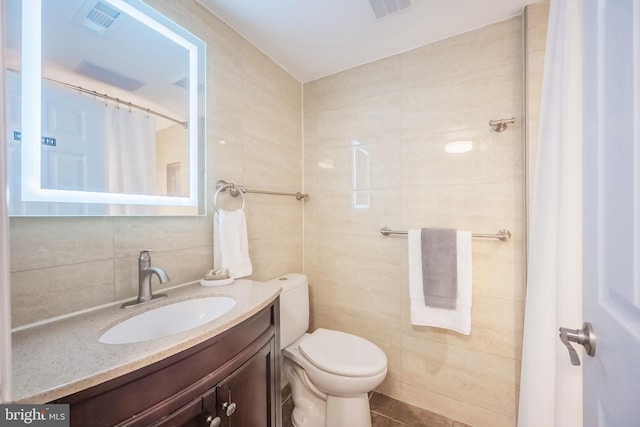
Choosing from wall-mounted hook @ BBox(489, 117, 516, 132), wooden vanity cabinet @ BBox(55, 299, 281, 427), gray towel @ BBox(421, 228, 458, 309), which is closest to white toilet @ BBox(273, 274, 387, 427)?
wooden vanity cabinet @ BBox(55, 299, 281, 427)

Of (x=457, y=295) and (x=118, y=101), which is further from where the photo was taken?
(x=457, y=295)

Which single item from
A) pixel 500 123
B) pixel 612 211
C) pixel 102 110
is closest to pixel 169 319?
pixel 102 110

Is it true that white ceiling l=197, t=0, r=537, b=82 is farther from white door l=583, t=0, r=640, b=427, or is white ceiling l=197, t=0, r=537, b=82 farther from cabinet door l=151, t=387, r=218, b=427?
cabinet door l=151, t=387, r=218, b=427

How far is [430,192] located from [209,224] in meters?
1.28

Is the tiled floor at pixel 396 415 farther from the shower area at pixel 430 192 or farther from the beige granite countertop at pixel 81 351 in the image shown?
the beige granite countertop at pixel 81 351

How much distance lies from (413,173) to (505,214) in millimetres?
532

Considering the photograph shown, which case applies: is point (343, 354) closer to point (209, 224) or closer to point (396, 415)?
point (396, 415)

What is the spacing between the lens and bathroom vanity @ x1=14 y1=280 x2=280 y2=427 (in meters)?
0.51

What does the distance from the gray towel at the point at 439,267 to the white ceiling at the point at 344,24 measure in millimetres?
1144

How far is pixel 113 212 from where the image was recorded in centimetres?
91

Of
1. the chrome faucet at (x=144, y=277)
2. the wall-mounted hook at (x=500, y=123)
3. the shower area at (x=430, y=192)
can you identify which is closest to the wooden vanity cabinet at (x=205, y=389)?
the chrome faucet at (x=144, y=277)

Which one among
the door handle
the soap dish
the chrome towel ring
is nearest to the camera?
the door handle

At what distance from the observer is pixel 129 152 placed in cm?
100

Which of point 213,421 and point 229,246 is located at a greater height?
point 229,246
